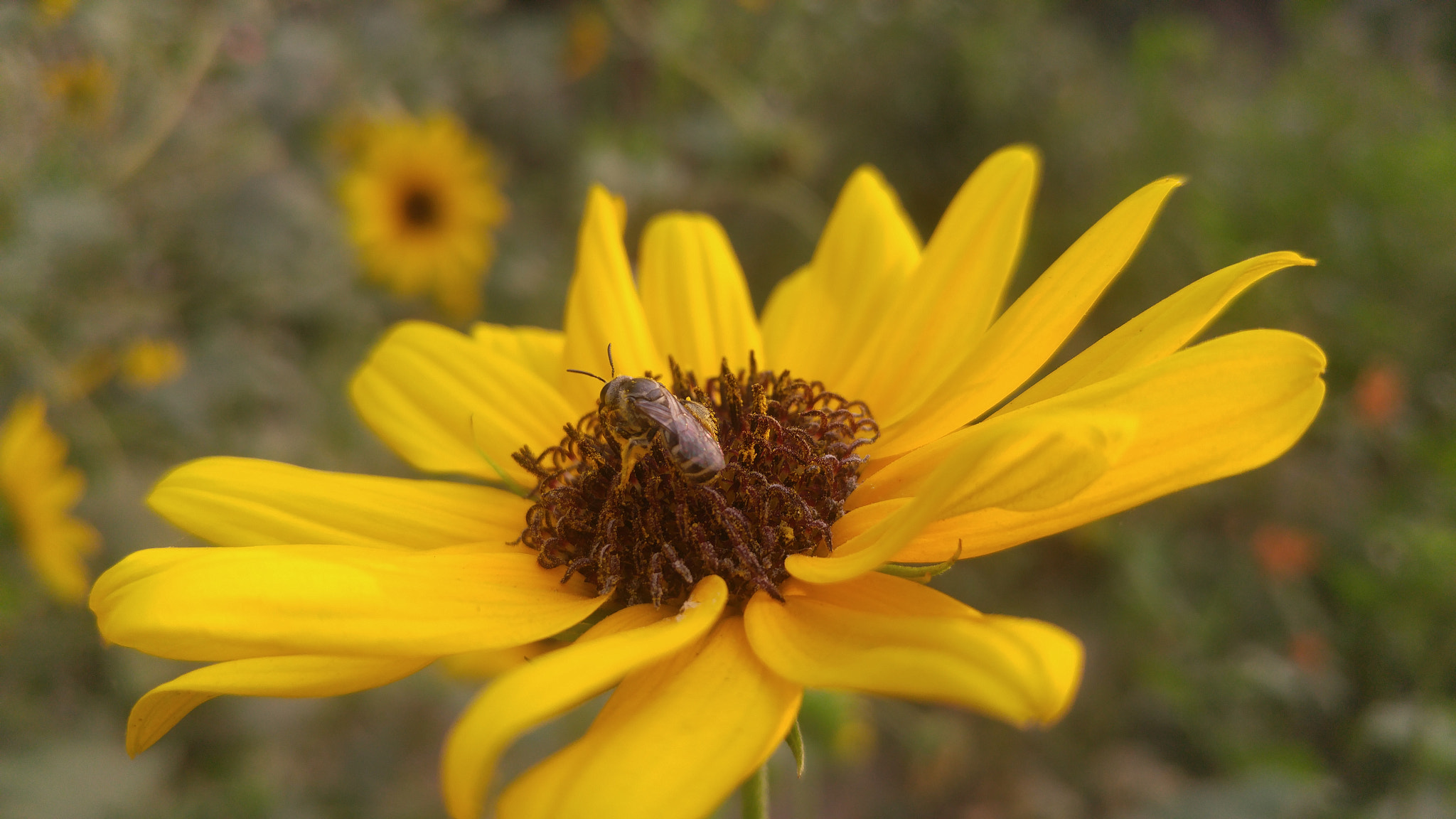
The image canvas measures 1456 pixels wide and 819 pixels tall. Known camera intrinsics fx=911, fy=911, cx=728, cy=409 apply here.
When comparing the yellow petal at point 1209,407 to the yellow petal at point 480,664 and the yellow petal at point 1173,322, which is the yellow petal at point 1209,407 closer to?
the yellow petal at point 1173,322

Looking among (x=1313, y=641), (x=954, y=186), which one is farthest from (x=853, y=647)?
(x=954, y=186)

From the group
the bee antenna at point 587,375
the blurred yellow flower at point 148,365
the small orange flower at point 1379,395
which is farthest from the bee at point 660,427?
the blurred yellow flower at point 148,365

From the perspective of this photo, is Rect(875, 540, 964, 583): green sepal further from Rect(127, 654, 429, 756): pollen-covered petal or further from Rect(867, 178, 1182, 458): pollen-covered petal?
Rect(127, 654, 429, 756): pollen-covered petal

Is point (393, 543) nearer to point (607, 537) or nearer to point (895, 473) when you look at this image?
point (607, 537)

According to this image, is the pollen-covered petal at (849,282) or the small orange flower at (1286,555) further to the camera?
the small orange flower at (1286,555)

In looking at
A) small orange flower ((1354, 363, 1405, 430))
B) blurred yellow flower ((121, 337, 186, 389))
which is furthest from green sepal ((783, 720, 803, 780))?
blurred yellow flower ((121, 337, 186, 389))
